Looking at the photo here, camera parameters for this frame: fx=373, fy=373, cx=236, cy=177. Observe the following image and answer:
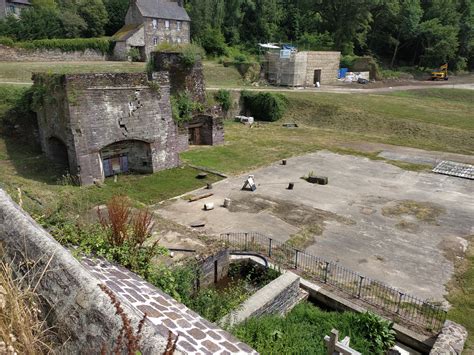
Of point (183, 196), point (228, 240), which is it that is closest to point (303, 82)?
point (183, 196)

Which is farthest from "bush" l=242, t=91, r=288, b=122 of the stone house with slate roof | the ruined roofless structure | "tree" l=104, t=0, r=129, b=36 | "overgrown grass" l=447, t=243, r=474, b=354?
"tree" l=104, t=0, r=129, b=36

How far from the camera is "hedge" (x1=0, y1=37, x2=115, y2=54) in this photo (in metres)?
36.6

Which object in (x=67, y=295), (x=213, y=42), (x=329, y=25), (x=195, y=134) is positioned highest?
(x=329, y=25)

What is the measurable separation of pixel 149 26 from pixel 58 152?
29.7m

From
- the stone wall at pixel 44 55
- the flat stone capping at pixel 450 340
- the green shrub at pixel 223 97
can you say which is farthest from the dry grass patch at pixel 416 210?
the stone wall at pixel 44 55

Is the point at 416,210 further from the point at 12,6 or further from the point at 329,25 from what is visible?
the point at 12,6

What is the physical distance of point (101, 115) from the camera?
17.2 m

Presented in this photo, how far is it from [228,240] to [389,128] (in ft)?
72.5

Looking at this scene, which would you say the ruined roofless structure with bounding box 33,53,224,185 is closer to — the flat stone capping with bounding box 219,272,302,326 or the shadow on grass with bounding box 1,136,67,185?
the shadow on grass with bounding box 1,136,67,185

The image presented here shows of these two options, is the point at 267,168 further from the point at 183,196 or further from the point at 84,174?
the point at 84,174

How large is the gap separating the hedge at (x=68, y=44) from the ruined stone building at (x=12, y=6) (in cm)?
1179

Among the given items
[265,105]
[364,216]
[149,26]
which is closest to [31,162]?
[364,216]

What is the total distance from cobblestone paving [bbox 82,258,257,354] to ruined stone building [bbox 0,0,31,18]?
51790 millimetres

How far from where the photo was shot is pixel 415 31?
54062 millimetres
